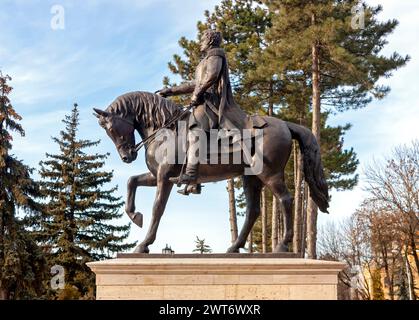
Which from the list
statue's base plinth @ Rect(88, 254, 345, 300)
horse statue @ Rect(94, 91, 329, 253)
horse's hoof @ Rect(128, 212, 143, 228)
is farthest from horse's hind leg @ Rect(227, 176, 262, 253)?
Answer: horse's hoof @ Rect(128, 212, 143, 228)

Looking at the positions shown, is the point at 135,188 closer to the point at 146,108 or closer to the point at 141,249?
the point at 141,249

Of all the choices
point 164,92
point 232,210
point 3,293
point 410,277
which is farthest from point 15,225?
point 410,277

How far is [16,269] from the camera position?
20359 millimetres

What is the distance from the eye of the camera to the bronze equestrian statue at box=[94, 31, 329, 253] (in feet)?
27.0

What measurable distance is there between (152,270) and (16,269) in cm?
1471

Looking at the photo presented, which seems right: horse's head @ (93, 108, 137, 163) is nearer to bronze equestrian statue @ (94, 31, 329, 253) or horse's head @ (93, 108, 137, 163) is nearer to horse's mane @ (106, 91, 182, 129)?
bronze equestrian statue @ (94, 31, 329, 253)

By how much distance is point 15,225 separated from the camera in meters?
21.4

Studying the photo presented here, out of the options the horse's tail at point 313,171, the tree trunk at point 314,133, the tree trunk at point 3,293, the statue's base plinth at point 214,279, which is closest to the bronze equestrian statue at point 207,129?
the horse's tail at point 313,171

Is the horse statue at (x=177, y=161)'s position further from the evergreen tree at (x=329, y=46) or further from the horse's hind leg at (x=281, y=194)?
the evergreen tree at (x=329, y=46)

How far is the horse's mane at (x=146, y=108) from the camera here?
27.8 ft

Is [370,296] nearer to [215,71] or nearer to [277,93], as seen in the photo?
[277,93]

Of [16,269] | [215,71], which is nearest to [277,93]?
[16,269]

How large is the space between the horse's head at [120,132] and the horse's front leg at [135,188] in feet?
1.03

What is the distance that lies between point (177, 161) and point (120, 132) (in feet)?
3.25
